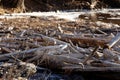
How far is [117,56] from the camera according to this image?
Result: 20.9ft

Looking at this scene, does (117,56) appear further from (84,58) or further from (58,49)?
(58,49)

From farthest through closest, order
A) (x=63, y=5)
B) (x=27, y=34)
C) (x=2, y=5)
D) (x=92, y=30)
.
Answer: (x=63, y=5)
(x=2, y=5)
(x=92, y=30)
(x=27, y=34)

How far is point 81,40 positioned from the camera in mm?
8539

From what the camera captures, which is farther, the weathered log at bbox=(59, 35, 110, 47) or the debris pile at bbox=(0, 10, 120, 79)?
the weathered log at bbox=(59, 35, 110, 47)

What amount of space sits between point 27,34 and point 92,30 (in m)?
2.28

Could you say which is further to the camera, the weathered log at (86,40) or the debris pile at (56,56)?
the weathered log at (86,40)

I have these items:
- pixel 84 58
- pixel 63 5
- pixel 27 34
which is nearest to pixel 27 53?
pixel 84 58

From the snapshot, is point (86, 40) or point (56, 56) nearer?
point (56, 56)

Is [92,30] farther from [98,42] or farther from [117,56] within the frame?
[117,56]

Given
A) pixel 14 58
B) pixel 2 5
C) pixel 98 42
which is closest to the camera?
pixel 14 58

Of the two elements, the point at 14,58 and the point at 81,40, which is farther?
the point at 81,40

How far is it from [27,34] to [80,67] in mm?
3576

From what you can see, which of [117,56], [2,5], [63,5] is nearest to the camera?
[117,56]

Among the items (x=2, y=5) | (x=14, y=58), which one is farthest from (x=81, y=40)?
(x=2, y=5)
